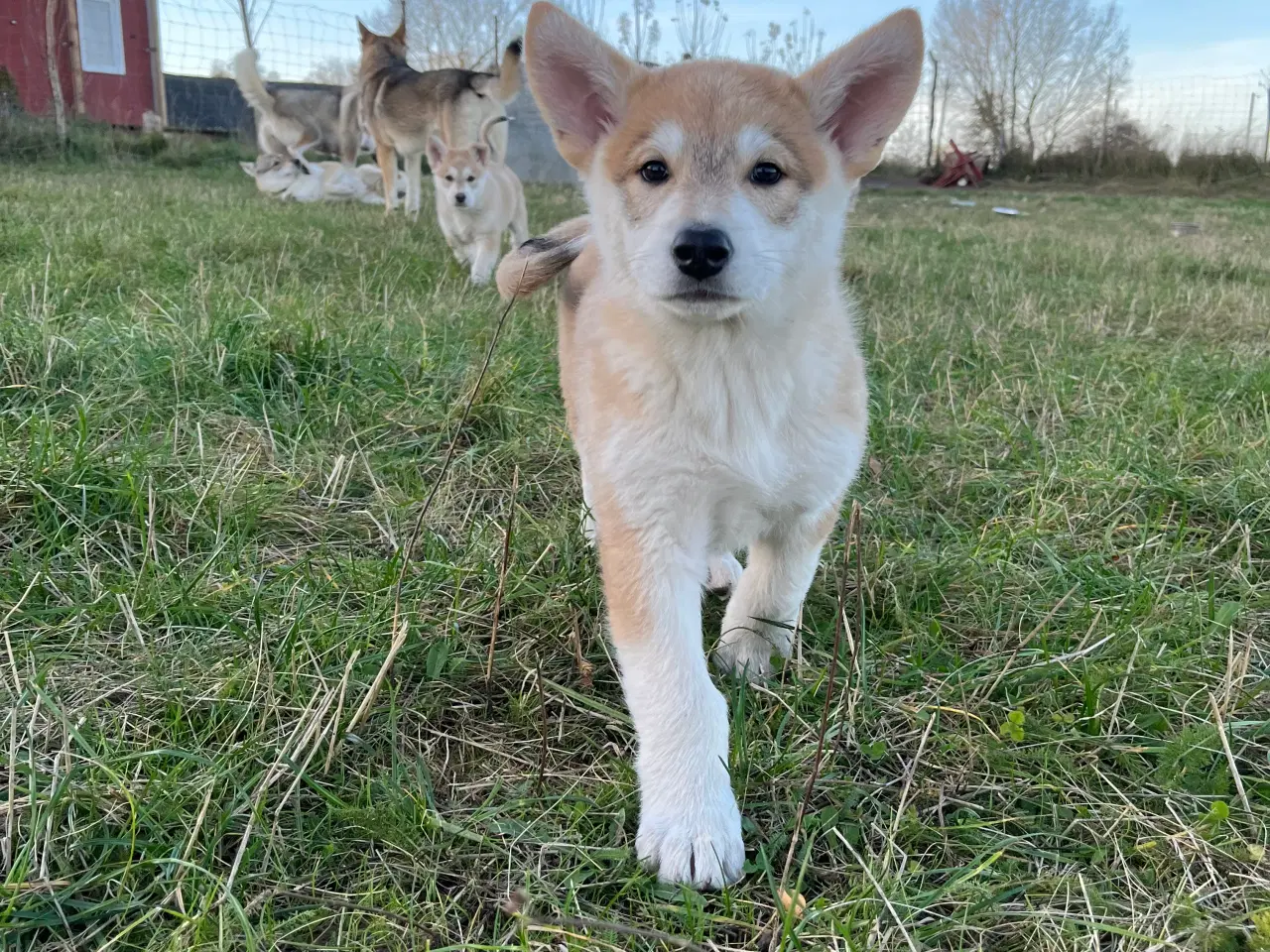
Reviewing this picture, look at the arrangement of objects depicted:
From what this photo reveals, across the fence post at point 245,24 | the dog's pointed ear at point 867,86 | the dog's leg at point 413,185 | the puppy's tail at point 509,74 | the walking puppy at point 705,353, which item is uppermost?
the fence post at point 245,24

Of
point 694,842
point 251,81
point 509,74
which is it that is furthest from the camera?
point 251,81

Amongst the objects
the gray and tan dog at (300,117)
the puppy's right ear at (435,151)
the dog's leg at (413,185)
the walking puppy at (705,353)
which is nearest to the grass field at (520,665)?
the walking puppy at (705,353)

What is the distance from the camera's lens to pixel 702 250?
5.45 ft

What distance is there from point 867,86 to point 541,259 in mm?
997

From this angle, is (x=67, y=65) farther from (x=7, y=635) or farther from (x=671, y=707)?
(x=671, y=707)

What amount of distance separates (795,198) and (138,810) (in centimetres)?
167

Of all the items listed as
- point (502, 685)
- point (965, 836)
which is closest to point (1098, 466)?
point (965, 836)

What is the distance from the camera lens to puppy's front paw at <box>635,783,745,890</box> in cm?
140

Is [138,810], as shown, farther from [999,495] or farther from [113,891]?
[999,495]

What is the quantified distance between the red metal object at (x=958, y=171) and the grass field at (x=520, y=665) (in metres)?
20.2

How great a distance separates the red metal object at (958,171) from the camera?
865 inches

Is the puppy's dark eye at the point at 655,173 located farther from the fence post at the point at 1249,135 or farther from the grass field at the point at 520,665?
the fence post at the point at 1249,135

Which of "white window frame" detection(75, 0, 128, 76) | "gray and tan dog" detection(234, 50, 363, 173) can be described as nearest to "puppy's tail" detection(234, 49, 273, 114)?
"gray and tan dog" detection(234, 50, 363, 173)

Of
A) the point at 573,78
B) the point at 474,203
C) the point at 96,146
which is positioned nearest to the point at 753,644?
the point at 573,78
